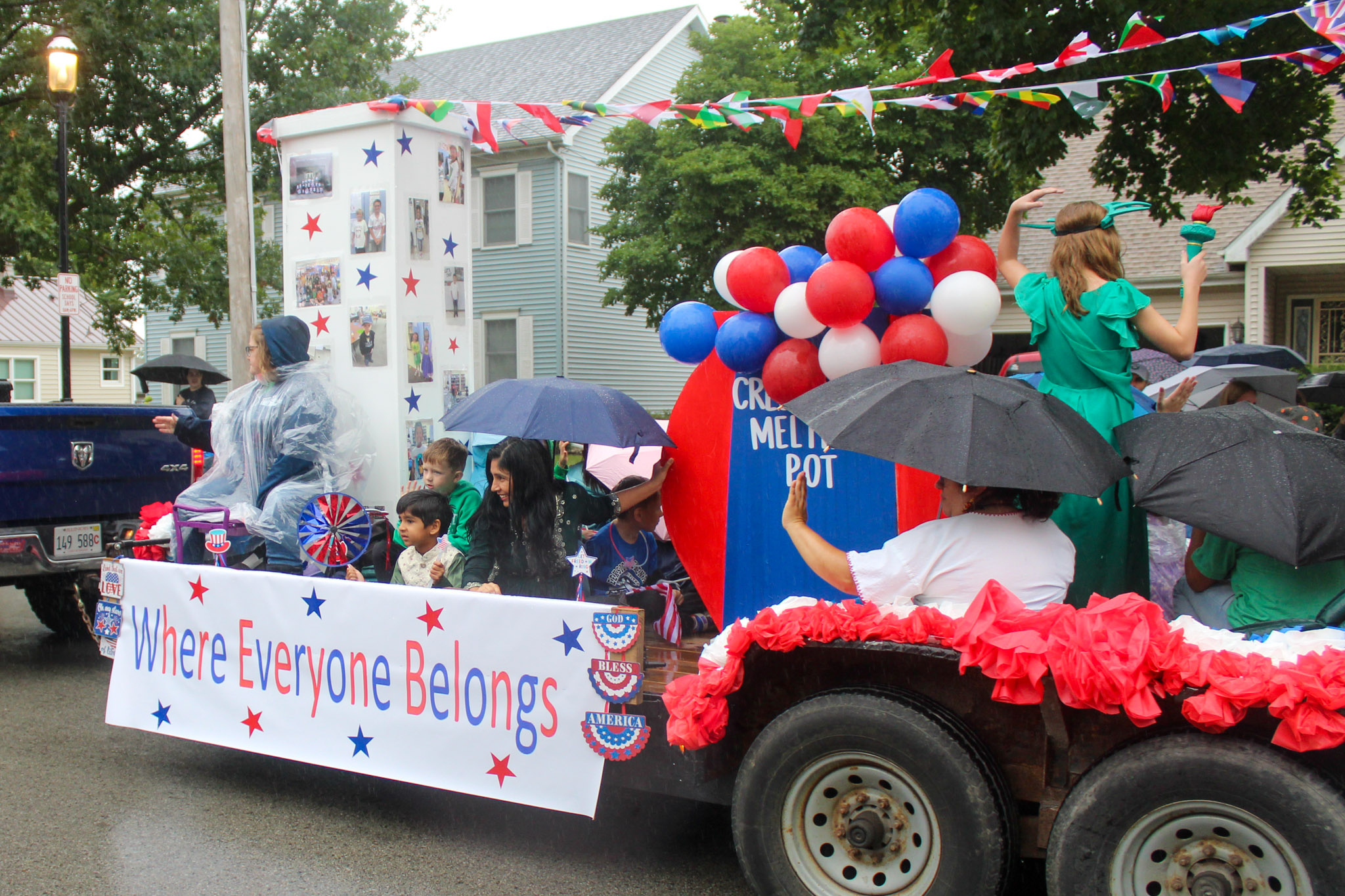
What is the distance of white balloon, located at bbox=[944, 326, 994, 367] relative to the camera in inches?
164

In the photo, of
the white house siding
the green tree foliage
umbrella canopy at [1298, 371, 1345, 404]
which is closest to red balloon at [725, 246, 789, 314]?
umbrella canopy at [1298, 371, 1345, 404]

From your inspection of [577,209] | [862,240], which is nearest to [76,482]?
[862,240]

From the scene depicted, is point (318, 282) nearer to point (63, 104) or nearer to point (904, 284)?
point (904, 284)

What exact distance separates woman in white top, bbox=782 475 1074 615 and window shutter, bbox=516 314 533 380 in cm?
1999

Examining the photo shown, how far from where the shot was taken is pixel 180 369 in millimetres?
11992

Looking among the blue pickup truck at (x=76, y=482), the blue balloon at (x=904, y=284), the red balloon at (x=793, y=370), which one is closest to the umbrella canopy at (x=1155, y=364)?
the blue balloon at (x=904, y=284)

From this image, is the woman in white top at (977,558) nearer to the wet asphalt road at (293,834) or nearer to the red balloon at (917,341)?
the red balloon at (917,341)

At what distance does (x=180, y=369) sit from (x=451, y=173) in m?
7.19

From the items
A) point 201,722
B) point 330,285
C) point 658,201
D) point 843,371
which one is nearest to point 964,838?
point 843,371

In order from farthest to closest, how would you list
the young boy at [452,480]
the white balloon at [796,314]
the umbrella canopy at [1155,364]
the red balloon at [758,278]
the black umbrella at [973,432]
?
the umbrella canopy at [1155,364]
the young boy at [452,480]
the red balloon at [758,278]
the white balloon at [796,314]
the black umbrella at [973,432]

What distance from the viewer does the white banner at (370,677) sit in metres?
3.76

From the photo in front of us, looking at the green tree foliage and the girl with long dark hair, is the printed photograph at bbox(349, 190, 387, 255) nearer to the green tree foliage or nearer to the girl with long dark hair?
the girl with long dark hair


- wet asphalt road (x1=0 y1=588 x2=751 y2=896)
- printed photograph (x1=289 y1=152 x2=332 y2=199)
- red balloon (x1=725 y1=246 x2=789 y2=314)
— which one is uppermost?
printed photograph (x1=289 y1=152 x2=332 y2=199)

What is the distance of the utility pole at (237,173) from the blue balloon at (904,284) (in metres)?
7.20
